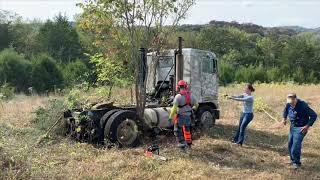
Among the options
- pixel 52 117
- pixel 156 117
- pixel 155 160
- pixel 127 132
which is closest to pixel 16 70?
pixel 52 117

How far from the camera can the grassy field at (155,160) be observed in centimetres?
828

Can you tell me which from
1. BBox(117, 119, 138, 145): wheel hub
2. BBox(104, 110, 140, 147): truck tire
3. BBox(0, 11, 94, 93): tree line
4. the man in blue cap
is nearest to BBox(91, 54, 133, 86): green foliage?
BBox(104, 110, 140, 147): truck tire

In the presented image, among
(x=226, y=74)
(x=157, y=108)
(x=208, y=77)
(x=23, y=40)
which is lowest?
(x=226, y=74)

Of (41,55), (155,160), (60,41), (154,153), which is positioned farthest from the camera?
(60,41)

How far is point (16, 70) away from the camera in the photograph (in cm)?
3350

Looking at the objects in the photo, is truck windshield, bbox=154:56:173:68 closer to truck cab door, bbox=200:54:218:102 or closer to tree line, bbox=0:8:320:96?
tree line, bbox=0:8:320:96

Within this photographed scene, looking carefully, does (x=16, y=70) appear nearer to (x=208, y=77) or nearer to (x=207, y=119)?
(x=208, y=77)

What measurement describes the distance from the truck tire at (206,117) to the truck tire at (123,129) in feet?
10.0

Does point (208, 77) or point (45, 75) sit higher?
point (208, 77)

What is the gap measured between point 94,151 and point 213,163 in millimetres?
2819

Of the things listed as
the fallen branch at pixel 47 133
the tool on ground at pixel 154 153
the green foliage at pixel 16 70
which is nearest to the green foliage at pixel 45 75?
the green foliage at pixel 16 70

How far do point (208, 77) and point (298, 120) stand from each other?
5488 mm

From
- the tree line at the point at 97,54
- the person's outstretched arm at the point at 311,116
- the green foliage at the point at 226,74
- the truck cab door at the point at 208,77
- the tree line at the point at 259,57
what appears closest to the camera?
the person's outstretched arm at the point at 311,116

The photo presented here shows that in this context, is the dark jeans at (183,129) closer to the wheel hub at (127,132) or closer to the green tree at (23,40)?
the wheel hub at (127,132)
